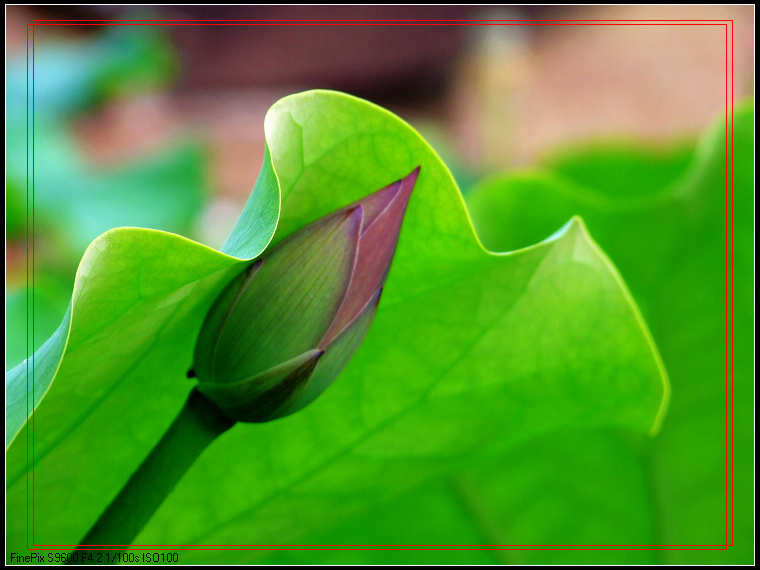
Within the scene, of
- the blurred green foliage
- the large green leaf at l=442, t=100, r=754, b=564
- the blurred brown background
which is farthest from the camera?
the blurred brown background

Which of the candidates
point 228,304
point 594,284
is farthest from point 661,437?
point 228,304

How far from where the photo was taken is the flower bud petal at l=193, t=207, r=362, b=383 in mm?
172

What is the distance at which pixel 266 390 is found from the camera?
171mm

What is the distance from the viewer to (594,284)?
24 centimetres

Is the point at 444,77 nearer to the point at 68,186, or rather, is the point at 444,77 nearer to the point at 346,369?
the point at 68,186

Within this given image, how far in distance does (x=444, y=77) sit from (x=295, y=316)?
10.9 feet

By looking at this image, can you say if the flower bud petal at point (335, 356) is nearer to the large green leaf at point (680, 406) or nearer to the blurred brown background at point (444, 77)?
the large green leaf at point (680, 406)

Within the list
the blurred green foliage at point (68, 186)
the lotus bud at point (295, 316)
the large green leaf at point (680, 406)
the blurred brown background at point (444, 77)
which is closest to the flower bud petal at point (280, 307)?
the lotus bud at point (295, 316)

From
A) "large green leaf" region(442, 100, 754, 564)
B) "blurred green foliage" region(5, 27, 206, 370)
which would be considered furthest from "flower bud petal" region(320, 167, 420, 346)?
"blurred green foliage" region(5, 27, 206, 370)

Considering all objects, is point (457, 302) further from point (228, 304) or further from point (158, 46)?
point (158, 46)

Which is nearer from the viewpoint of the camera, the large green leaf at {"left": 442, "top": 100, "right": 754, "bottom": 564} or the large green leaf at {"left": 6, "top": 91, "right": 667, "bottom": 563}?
the large green leaf at {"left": 6, "top": 91, "right": 667, "bottom": 563}

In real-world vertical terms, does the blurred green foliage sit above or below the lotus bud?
above

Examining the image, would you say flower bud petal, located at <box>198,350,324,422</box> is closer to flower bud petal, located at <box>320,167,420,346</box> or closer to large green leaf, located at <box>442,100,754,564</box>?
flower bud petal, located at <box>320,167,420,346</box>

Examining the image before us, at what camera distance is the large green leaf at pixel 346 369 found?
18 cm
